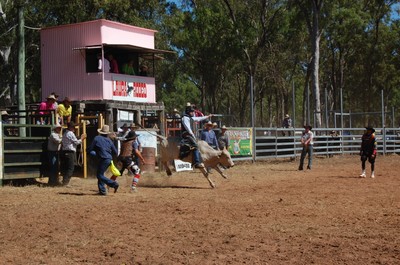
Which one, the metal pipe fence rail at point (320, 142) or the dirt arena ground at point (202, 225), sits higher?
the metal pipe fence rail at point (320, 142)

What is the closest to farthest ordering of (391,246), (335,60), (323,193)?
(391,246) < (323,193) < (335,60)

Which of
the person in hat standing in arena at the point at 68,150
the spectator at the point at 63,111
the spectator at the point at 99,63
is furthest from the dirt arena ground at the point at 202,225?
the spectator at the point at 99,63

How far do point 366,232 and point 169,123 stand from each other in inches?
699

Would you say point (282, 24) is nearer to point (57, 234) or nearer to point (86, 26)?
point (86, 26)

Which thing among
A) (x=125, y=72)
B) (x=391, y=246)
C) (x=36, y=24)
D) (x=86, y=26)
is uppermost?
(x=36, y=24)

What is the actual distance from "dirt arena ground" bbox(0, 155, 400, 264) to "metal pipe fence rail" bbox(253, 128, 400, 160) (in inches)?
483

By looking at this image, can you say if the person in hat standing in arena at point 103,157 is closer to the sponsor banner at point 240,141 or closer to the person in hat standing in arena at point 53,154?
the person in hat standing in arena at point 53,154

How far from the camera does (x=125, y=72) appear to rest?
82.1ft

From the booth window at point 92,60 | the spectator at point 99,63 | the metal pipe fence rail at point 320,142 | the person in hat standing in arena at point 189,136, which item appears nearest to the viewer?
the person in hat standing in arena at point 189,136

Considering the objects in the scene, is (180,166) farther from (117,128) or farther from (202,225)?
(202,225)

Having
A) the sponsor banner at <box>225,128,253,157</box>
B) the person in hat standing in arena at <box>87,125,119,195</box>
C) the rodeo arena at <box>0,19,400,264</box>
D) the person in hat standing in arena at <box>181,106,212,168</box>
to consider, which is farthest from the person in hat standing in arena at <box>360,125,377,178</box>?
the person in hat standing in arena at <box>87,125,119,195</box>

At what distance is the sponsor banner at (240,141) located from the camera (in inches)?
1010

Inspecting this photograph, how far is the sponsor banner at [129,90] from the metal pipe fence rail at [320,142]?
562 cm

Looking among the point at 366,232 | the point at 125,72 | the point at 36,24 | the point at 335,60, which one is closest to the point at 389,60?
the point at 335,60
